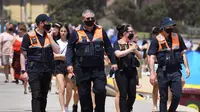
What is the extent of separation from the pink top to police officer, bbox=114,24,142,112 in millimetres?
8389

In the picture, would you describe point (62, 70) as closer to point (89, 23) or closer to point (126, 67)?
point (126, 67)

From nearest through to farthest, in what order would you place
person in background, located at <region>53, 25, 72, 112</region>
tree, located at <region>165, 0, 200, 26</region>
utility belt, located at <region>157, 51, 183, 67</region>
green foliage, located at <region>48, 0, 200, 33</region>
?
utility belt, located at <region>157, 51, 183, 67</region>, person in background, located at <region>53, 25, 72, 112</region>, green foliage, located at <region>48, 0, 200, 33</region>, tree, located at <region>165, 0, 200, 26</region>

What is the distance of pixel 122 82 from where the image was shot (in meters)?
11.0

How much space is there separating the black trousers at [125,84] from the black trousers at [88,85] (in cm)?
123

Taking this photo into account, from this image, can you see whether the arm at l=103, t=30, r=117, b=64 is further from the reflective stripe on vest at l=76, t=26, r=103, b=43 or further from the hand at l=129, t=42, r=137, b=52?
the hand at l=129, t=42, r=137, b=52

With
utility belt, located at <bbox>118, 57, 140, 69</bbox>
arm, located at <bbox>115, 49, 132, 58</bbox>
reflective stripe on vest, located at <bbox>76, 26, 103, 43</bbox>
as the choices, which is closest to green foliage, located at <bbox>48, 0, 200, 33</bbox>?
utility belt, located at <bbox>118, 57, 140, 69</bbox>

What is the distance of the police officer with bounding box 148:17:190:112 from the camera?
10.6m

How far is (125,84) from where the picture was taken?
1097cm

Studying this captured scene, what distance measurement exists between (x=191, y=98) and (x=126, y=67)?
4.14 metres

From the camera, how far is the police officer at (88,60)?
381 inches

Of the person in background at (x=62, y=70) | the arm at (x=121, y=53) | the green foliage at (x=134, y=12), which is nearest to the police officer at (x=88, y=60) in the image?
the arm at (x=121, y=53)

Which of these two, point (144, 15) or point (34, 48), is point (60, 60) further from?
point (144, 15)

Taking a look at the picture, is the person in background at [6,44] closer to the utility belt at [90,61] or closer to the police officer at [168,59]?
the police officer at [168,59]

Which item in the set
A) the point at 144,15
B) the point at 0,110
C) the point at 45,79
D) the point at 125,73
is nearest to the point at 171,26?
the point at 125,73
